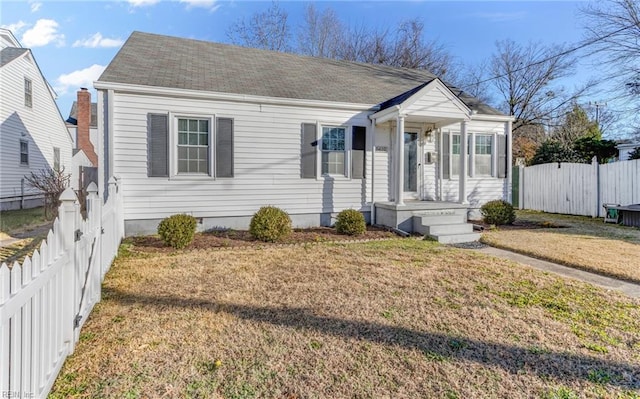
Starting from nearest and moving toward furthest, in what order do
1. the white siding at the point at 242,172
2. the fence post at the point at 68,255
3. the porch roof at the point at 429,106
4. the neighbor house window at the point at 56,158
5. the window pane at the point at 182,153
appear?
1. the fence post at the point at 68,255
2. the white siding at the point at 242,172
3. the window pane at the point at 182,153
4. the porch roof at the point at 429,106
5. the neighbor house window at the point at 56,158

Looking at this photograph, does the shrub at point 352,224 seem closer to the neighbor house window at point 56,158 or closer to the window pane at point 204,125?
the window pane at point 204,125

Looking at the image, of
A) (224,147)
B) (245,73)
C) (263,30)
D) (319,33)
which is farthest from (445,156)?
(319,33)

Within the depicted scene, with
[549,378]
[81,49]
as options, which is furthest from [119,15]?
[549,378]

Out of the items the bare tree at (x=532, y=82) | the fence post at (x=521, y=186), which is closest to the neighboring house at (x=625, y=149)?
the bare tree at (x=532, y=82)

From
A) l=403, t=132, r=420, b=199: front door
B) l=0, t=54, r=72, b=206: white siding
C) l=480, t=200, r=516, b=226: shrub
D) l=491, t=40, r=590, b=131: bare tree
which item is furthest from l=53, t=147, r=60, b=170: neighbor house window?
l=491, t=40, r=590, b=131: bare tree

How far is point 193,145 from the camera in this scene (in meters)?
8.09

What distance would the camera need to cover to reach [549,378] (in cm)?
245

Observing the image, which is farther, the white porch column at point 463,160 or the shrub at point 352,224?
the white porch column at point 463,160

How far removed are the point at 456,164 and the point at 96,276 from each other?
32.4 feet

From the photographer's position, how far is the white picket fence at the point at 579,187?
1107 centimetres

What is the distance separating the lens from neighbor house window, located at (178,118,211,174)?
8.00 metres

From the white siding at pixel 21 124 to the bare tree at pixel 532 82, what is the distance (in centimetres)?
2639

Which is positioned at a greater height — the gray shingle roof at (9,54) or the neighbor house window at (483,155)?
the gray shingle roof at (9,54)

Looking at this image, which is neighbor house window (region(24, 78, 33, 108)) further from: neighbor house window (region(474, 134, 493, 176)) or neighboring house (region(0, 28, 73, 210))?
neighbor house window (region(474, 134, 493, 176))
